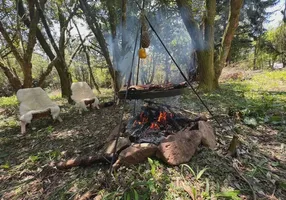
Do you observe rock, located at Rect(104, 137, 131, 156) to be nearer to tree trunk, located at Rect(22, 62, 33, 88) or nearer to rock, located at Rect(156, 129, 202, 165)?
rock, located at Rect(156, 129, 202, 165)

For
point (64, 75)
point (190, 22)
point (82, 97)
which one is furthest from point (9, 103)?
point (190, 22)

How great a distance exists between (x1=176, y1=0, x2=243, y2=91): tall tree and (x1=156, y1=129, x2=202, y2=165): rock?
3.36 m

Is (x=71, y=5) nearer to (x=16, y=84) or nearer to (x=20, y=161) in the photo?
(x=16, y=84)

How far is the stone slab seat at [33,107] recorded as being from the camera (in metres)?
3.34

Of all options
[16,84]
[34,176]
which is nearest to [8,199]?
[34,176]

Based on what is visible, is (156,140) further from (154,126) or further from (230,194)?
(230,194)

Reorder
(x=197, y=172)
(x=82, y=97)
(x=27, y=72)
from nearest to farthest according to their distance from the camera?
(x=197, y=172) < (x=27, y=72) < (x=82, y=97)

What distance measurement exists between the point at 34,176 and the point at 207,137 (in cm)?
177

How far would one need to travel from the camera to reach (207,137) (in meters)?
2.06

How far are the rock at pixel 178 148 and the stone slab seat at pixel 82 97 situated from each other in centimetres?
298

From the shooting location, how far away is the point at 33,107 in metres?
3.68

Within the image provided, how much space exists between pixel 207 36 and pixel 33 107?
13.9 ft

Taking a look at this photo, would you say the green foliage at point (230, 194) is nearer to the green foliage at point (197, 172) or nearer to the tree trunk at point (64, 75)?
the green foliage at point (197, 172)

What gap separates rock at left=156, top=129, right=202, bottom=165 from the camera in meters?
1.72
